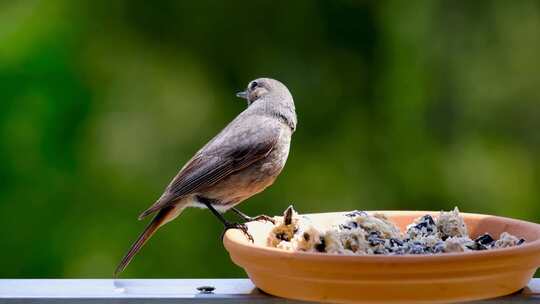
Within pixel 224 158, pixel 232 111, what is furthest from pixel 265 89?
pixel 232 111

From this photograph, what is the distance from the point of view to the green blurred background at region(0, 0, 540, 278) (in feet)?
17.5

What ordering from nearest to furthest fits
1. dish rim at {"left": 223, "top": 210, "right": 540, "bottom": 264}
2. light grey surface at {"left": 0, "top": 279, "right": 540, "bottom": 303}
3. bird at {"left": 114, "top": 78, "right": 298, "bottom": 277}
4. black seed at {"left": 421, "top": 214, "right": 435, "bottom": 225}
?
dish rim at {"left": 223, "top": 210, "right": 540, "bottom": 264}, light grey surface at {"left": 0, "top": 279, "right": 540, "bottom": 303}, black seed at {"left": 421, "top": 214, "right": 435, "bottom": 225}, bird at {"left": 114, "top": 78, "right": 298, "bottom": 277}

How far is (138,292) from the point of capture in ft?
8.69

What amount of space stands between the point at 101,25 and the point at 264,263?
10.6 feet

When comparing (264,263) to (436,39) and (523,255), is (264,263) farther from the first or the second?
(436,39)

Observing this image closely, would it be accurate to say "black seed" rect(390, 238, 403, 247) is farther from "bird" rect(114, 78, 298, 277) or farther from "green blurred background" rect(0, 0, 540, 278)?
"green blurred background" rect(0, 0, 540, 278)

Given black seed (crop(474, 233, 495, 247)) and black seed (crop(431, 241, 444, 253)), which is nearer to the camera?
black seed (crop(431, 241, 444, 253))

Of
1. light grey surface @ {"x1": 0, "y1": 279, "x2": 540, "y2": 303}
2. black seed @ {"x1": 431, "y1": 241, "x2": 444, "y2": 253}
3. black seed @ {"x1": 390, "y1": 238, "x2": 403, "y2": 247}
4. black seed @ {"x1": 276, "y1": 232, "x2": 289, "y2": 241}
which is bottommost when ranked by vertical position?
light grey surface @ {"x1": 0, "y1": 279, "x2": 540, "y2": 303}

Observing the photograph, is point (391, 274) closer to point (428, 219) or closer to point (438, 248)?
point (438, 248)

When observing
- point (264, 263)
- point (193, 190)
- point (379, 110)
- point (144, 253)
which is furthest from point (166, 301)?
point (379, 110)

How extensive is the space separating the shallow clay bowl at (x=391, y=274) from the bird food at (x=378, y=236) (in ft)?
0.45

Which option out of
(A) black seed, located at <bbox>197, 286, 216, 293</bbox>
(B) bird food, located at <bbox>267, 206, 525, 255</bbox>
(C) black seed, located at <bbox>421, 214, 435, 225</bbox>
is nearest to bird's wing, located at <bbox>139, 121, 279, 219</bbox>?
(B) bird food, located at <bbox>267, 206, 525, 255</bbox>

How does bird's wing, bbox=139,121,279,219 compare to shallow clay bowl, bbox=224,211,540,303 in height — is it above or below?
below

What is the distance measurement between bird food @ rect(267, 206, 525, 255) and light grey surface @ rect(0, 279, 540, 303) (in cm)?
17
